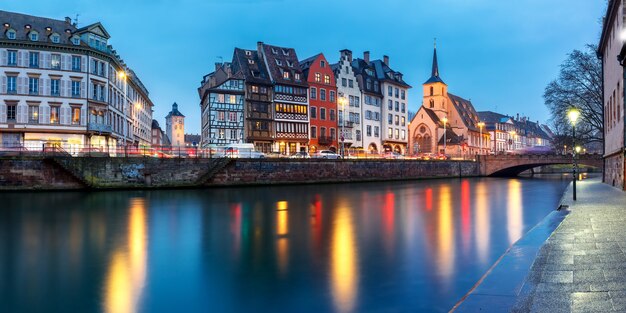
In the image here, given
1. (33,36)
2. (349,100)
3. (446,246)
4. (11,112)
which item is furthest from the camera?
(349,100)

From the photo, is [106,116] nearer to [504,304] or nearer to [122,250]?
[122,250]

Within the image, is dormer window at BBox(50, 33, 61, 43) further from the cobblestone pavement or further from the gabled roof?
the cobblestone pavement

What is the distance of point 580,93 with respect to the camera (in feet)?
163

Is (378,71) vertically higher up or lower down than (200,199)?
higher up

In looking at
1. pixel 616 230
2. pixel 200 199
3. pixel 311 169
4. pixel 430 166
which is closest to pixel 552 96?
pixel 430 166

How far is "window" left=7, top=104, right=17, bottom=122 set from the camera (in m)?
49.3

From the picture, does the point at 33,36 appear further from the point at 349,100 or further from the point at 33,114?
the point at 349,100

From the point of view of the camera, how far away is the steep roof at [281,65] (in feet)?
216

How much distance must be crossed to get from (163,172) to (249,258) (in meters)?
30.7

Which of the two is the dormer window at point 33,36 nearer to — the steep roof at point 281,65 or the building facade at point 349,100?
the steep roof at point 281,65

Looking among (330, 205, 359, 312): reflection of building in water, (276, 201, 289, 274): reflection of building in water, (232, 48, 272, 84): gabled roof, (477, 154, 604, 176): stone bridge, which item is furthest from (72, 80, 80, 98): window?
(477, 154, 604, 176): stone bridge

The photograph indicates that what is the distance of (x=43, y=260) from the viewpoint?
12352mm

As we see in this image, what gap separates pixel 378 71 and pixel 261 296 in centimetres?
7882

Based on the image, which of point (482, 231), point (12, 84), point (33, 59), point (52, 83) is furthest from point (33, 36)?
point (482, 231)
